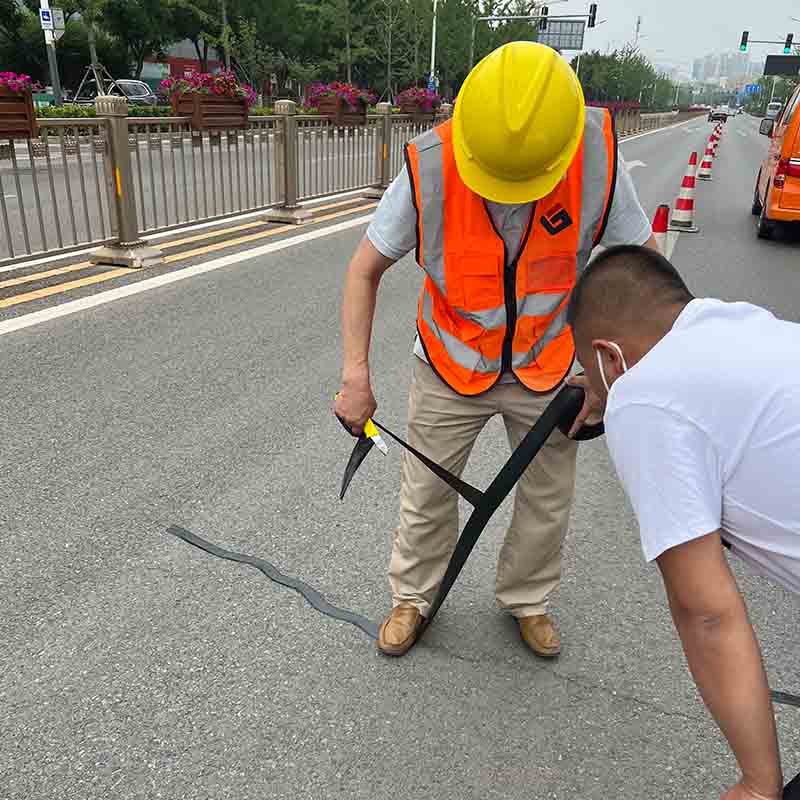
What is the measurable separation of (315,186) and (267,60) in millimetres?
44014

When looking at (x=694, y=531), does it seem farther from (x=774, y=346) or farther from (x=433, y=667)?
(x=433, y=667)

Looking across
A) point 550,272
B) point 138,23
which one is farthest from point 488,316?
point 138,23

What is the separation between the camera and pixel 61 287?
6230mm

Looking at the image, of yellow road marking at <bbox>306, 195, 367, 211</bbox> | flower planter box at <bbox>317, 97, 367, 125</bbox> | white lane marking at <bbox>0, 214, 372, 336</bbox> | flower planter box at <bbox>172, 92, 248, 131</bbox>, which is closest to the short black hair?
white lane marking at <bbox>0, 214, 372, 336</bbox>

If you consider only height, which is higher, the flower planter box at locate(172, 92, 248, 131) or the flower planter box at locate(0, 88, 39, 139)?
the flower planter box at locate(0, 88, 39, 139)

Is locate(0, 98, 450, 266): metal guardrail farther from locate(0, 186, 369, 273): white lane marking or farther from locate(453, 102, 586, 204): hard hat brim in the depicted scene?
locate(453, 102, 586, 204): hard hat brim

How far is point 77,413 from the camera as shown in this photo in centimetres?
397

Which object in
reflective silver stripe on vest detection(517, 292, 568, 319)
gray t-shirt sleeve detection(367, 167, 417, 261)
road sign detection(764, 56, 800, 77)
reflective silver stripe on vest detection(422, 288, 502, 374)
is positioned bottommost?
reflective silver stripe on vest detection(422, 288, 502, 374)

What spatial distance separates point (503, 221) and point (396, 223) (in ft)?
0.90

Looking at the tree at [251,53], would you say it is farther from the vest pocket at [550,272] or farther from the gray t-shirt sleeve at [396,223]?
the vest pocket at [550,272]

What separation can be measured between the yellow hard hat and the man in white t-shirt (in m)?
0.82

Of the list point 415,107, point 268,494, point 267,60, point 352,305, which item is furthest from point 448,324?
point 267,60

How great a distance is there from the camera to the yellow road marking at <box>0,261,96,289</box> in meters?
6.30

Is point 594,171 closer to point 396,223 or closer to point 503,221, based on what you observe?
point 503,221
